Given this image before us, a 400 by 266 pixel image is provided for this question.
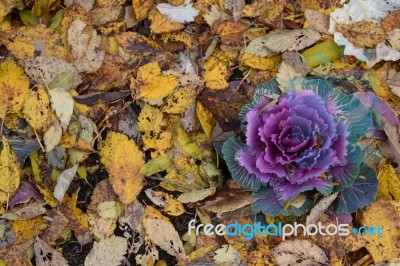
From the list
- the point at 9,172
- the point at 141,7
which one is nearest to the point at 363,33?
the point at 141,7

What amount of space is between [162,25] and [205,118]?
27 cm

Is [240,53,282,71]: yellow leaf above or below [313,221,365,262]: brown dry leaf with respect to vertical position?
above

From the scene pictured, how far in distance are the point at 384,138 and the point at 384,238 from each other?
0.81 feet

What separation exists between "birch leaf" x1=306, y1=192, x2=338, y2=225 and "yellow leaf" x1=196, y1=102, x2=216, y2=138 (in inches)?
12.6

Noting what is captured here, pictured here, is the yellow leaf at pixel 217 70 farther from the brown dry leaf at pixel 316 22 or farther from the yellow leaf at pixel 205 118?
the brown dry leaf at pixel 316 22

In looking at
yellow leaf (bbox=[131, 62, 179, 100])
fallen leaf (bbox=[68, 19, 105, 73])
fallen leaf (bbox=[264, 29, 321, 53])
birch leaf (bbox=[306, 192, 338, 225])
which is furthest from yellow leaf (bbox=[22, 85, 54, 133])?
birch leaf (bbox=[306, 192, 338, 225])

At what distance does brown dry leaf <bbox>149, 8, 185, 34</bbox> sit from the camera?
149 centimetres

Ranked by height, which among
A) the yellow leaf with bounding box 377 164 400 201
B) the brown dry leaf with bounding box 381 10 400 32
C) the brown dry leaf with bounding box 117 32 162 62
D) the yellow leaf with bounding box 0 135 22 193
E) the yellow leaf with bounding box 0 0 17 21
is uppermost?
the yellow leaf with bounding box 0 0 17 21

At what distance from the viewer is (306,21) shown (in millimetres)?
1480

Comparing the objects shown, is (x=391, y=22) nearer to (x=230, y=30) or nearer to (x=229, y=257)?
(x=230, y=30)

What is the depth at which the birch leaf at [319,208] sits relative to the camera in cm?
139

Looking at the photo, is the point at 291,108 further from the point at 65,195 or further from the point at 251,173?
the point at 65,195

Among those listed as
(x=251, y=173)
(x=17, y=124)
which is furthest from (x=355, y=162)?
(x=17, y=124)

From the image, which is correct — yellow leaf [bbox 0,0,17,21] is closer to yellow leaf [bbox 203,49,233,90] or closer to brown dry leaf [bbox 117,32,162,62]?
brown dry leaf [bbox 117,32,162,62]
